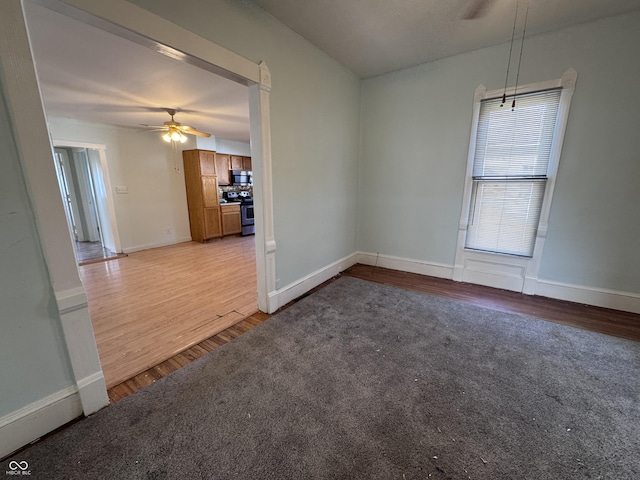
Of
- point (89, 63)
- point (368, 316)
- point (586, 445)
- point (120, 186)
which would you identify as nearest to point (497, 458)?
point (586, 445)

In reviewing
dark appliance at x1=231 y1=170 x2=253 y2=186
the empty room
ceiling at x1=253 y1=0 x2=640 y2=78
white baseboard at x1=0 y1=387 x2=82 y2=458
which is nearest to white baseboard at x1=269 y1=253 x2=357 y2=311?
the empty room

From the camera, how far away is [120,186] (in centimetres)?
501

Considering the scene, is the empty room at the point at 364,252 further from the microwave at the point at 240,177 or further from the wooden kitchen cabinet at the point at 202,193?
the microwave at the point at 240,177

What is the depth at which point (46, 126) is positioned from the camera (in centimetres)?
124

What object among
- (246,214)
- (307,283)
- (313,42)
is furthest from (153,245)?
(313,42)

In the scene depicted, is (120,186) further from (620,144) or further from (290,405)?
(620,144)

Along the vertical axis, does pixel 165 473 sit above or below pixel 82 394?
below

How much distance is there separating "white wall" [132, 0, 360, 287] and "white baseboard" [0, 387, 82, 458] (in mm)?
1712

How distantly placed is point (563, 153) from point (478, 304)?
→ 186 centimetres

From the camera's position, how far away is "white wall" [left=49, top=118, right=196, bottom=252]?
4.67 meters

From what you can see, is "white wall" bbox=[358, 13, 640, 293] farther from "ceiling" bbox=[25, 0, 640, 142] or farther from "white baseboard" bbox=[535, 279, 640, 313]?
"ceiling" bbox=[25, 0, 640, 142]

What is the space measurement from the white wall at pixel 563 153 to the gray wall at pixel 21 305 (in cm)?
362

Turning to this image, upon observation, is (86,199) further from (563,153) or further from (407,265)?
(563,153)

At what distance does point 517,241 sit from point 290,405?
3187 millimetres
